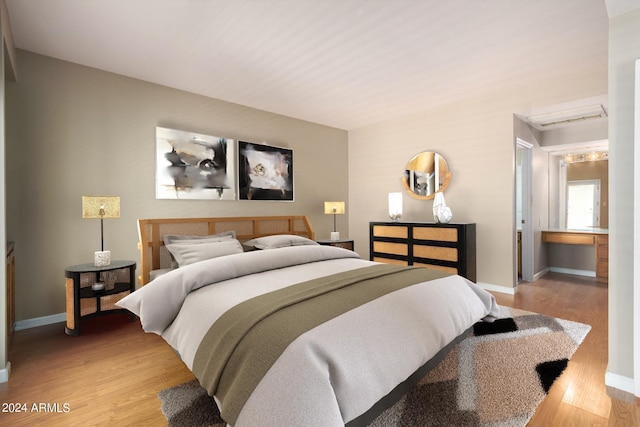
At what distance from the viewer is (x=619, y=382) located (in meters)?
1.88

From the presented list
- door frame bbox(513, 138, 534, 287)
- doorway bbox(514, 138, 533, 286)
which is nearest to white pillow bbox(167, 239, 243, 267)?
doorway bbox(514, 138, 533, 286)

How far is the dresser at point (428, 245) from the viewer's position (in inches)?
154

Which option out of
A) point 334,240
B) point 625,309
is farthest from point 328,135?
point 625,309

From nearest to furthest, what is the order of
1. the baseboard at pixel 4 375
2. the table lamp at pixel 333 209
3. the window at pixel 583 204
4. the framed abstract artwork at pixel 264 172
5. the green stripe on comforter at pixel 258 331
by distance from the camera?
1. the green stripe on comforter at pixel 258 331
2. the baseboard at pixel 4 375
3. the framed abstract artwork at pixel 264 172
4. the table lamp at pixel 333 209
5. the window at pixel 583 204

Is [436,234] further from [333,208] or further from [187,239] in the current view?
[187,239]

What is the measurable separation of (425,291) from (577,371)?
1.20 m

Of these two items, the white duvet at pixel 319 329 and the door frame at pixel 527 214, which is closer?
the white duvet at pixel 319 329

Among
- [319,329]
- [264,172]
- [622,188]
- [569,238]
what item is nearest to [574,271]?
[569,238]

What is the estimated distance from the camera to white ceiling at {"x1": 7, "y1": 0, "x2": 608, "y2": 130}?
7.55ft

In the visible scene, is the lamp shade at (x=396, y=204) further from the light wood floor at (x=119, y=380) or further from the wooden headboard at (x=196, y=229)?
the light wood floor at (x=119, y=380)

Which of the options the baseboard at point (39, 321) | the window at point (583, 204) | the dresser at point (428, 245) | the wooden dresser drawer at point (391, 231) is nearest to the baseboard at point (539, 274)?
the window at point (583, 204)

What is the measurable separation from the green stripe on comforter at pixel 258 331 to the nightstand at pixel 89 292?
185cm

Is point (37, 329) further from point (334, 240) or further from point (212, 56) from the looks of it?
point (334, 240)

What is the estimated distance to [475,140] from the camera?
4.23m
